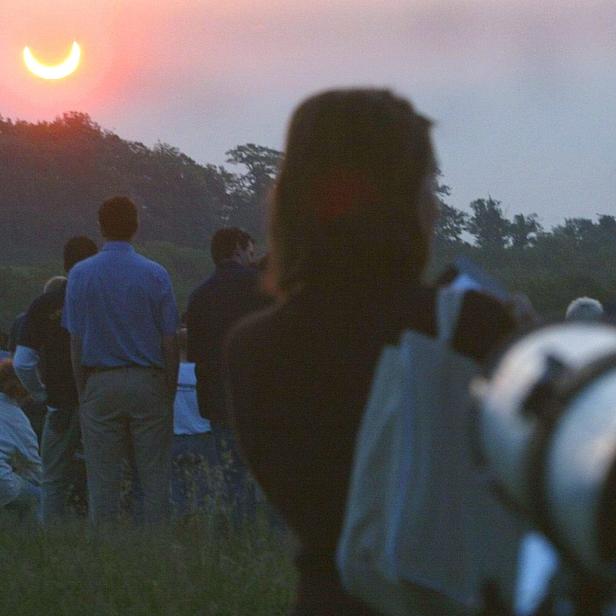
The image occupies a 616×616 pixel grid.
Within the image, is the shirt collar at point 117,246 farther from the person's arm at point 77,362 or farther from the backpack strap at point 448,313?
the backpack strap at point 448,313

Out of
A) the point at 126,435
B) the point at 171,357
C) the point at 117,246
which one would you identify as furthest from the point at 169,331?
the point at 126,435

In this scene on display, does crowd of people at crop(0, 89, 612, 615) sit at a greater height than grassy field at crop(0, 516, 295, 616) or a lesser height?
greater

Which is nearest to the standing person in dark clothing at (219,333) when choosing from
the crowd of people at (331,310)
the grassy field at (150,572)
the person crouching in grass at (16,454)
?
the grassy field at (150,572)

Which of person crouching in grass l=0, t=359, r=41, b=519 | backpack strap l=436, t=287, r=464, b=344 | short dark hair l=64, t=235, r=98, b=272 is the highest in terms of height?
short dark hair l=64, t=235, r=98, b=272

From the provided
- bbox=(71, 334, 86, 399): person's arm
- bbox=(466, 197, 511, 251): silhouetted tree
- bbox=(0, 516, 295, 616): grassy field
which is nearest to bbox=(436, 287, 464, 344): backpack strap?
bbox=(0, 516, 295, 616): grassy field

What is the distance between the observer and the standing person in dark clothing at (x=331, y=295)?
250 centimetres

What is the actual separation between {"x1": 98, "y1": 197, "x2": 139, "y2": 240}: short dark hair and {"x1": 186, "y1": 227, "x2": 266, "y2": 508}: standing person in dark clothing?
0.49 metres

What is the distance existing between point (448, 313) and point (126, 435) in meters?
6.93

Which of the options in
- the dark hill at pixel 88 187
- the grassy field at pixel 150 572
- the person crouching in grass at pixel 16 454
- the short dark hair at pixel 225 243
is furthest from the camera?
the dark hill at pixel 88 187

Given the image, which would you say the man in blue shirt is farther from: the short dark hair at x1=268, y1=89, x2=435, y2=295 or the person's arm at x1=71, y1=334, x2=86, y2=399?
the short dark hair at x1=268, y1=89, x2=435, y2=295

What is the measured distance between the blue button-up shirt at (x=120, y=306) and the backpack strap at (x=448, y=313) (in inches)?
249

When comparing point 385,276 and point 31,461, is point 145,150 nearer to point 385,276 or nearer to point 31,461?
point 31,461

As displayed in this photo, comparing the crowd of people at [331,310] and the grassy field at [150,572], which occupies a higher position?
the crowd of people at [331,310]

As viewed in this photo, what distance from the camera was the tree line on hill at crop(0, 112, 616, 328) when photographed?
68000 mm
